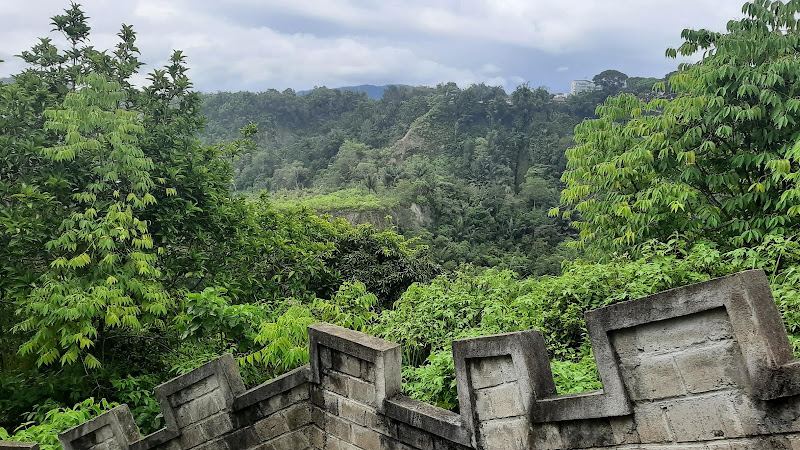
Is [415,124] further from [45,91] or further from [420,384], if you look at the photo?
[420,384]

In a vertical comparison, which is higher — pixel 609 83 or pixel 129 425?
pixel 609 83

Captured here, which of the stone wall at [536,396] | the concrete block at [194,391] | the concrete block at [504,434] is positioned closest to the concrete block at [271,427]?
the stone wall at [536,396]

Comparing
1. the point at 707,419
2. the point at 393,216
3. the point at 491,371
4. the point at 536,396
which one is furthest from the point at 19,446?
the point at 393,216

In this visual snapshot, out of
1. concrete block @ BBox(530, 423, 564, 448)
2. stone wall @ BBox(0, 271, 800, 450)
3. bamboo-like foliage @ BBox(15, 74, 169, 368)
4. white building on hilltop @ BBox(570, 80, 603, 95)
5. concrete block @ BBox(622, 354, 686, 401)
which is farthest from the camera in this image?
white building on hilltop @ BBox(570, 80, 603, 95)

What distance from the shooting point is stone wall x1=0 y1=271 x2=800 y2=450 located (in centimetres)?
187

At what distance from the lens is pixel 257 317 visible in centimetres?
467

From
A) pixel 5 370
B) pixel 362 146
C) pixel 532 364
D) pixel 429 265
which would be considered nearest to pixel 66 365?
pixel 5 370

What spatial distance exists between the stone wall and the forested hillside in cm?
2311

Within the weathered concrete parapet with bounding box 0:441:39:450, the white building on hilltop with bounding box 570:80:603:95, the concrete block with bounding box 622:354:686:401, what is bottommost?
the weathered concrete parapet with bounding box 0:441:39:450

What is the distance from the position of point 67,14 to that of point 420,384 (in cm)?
981

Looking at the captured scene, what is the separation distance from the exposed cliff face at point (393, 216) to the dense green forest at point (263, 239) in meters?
24.9

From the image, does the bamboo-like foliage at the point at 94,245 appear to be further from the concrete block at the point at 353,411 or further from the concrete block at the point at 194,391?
the concrete block at the point at 353,411

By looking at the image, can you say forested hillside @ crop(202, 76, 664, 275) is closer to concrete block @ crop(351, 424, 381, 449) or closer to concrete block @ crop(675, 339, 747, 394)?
concrete block @ crop(351, 424, 381, 449)

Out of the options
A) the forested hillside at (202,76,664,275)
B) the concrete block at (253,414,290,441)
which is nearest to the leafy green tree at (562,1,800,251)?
the concrete block at (253,414,290,441)
